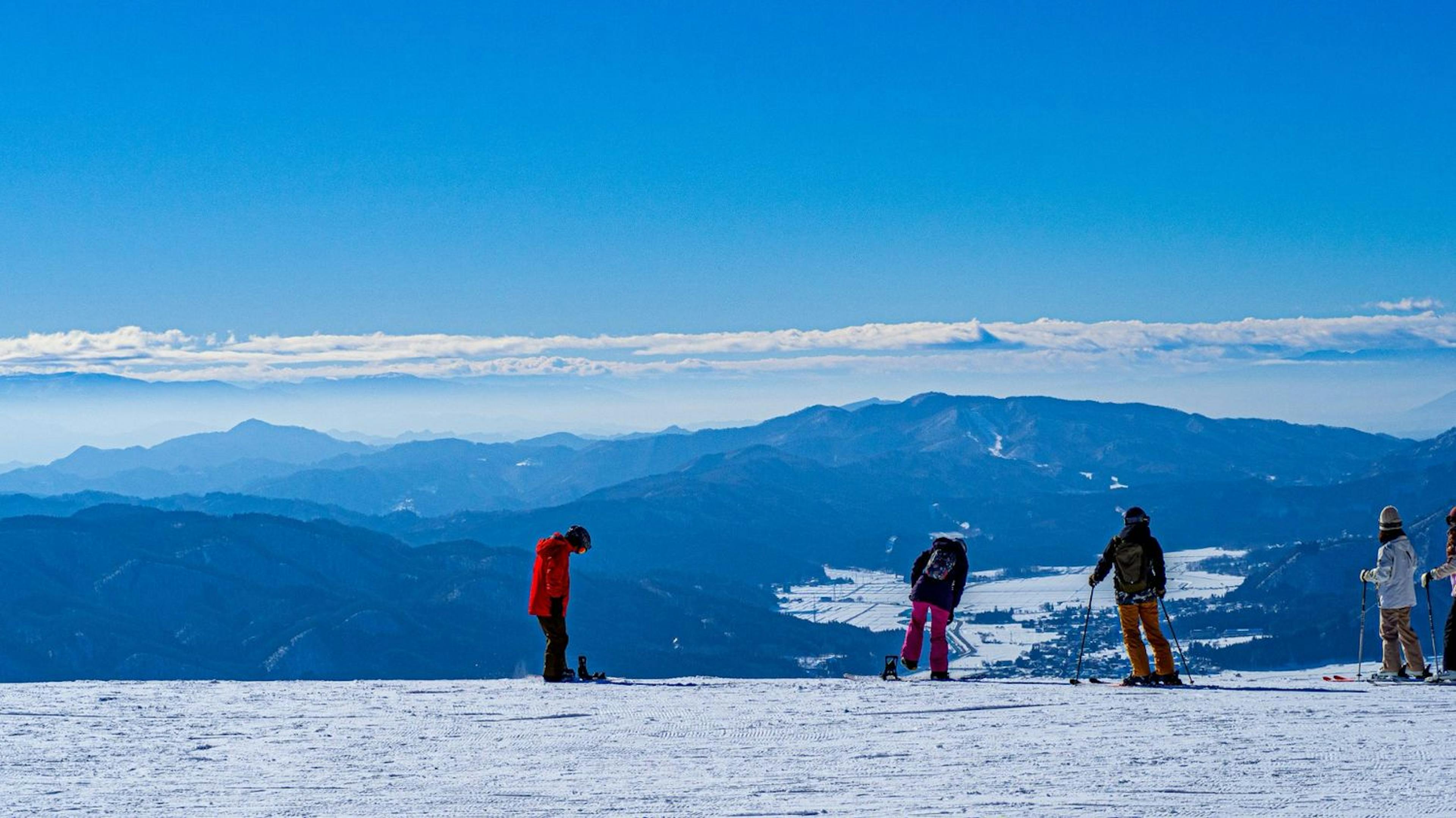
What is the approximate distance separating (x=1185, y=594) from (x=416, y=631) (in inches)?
5026

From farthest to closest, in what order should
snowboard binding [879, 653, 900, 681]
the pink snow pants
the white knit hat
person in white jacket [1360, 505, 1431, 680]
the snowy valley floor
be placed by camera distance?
snowboard binding [879, 653, 900, 681], the pink snow pants, person in white jacket [1360, 505, 1431, 680], the white knit hat, the snowy valley floor

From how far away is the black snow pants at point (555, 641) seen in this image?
59.4ft

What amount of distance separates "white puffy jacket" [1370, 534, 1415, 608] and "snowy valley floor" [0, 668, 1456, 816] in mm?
1482

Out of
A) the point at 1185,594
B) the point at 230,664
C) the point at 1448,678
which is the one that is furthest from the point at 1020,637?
the point at 1448,678

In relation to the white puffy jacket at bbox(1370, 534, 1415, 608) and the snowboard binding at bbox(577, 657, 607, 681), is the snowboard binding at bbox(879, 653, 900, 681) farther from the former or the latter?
the white puffy jacket at bbox(1370, 534, 1415, 608)

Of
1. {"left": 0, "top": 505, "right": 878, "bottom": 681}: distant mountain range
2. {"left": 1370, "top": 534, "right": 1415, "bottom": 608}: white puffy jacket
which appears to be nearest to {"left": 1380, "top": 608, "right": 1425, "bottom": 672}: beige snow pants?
{"left": 1370, "top": 534, "right": 1415, "bottom": 608}: white puffy jacket

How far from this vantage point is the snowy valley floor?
34.2 feet

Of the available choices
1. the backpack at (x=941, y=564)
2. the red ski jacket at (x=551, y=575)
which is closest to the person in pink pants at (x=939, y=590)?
the backpack at (x=941, y=564)

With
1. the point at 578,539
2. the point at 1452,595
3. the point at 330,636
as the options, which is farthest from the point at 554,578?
the point at 330,636

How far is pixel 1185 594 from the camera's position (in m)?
198

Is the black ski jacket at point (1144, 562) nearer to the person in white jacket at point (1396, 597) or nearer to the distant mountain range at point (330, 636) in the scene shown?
the person in white jacket at point (1396, 597)

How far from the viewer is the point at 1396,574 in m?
16.9

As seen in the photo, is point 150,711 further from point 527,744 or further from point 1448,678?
point 1448,678

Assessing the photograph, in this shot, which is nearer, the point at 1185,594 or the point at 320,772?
the point at 320,772
